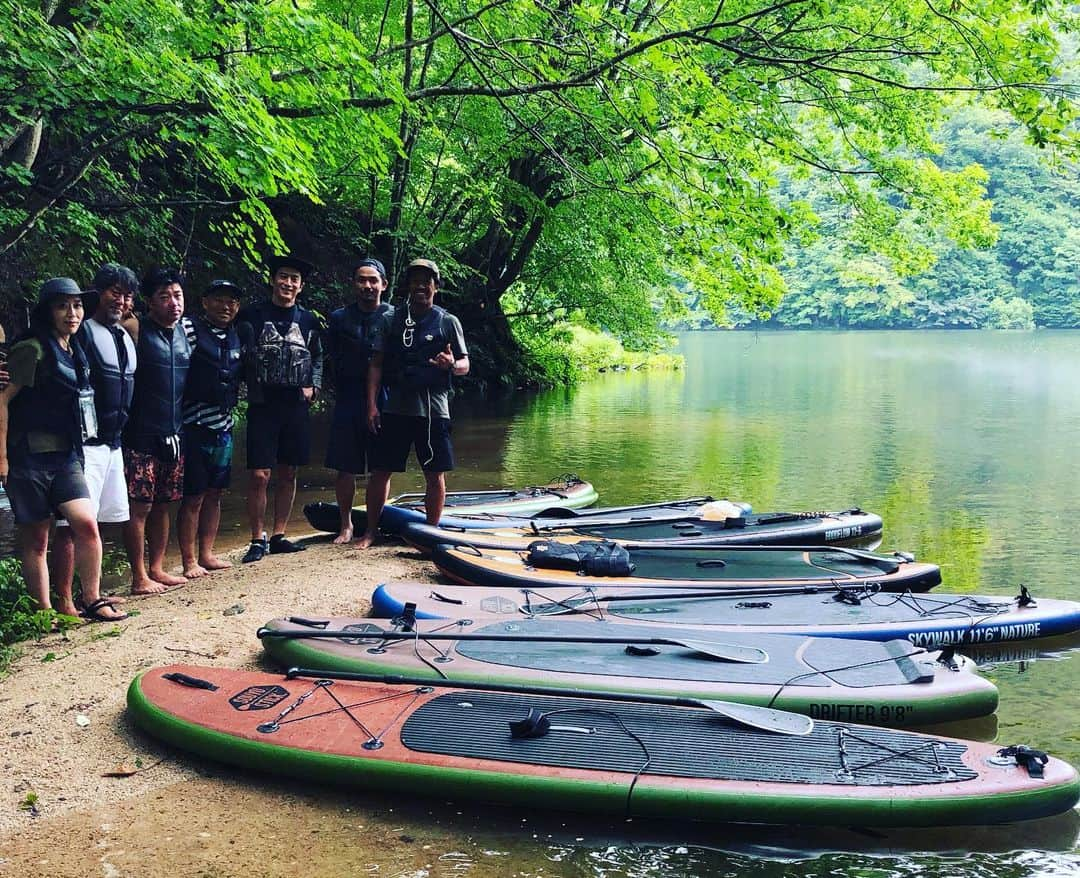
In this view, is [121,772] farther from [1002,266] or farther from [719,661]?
[1002,266]

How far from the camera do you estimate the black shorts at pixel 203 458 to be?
18.3 feet

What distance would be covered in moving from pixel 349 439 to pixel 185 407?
1.24 m

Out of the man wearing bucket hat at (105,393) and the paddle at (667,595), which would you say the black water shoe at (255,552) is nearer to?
the man wearing bucket hat at (105,393)

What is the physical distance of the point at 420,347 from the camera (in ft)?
19.7

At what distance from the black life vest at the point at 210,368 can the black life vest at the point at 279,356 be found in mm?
181

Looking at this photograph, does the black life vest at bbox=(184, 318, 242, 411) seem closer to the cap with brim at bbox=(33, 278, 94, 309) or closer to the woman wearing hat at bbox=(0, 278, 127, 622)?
the woman wearing hat at bbox=(0, 278, 127, 622)

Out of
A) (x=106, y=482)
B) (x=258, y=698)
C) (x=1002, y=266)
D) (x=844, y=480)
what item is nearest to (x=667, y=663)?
(x=258, y=698)

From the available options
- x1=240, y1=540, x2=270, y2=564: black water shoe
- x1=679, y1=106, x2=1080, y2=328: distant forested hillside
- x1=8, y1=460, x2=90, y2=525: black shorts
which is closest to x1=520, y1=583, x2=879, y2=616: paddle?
x1=240, y1=540, x2=270, y2=564: black water shoe

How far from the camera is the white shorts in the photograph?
15.9 ft

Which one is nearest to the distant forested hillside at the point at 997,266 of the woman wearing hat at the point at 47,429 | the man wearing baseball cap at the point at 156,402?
the man wearing baseball cap at the point at 156,402

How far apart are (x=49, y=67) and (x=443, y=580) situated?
146 inches

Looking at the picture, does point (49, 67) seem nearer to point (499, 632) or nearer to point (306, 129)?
point (306, 129)

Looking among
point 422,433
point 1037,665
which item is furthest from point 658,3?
point 1037,665

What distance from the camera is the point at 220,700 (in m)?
3.90
